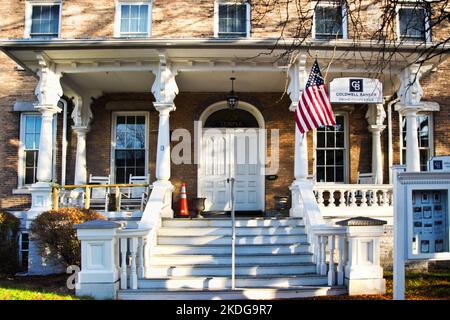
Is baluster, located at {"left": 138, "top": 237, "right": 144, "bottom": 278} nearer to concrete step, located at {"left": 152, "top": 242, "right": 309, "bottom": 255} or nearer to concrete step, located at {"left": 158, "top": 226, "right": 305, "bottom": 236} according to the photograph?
concrete step, located at {"left": 152, "top": 242, "right": 309, "bottom": 255}

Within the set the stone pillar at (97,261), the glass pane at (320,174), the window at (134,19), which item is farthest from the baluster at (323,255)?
the window at (134,19)

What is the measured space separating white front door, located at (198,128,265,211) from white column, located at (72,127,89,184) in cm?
330

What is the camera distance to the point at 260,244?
988 centimetres

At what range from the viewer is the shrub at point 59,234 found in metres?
9.62

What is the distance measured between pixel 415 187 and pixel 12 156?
11.8m

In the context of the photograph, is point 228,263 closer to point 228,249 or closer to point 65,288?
point 228,249

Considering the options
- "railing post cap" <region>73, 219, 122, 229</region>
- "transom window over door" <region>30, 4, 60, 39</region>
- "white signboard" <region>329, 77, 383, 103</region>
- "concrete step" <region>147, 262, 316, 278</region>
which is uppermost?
"transom window over door" <region>30, 4, 60, 39</region>

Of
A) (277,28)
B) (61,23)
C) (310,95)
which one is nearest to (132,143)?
(61,23)

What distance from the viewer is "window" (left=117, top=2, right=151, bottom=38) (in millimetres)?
14656

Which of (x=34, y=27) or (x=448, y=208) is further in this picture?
(x=34, y=27)

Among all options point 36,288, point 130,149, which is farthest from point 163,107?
point 36,288

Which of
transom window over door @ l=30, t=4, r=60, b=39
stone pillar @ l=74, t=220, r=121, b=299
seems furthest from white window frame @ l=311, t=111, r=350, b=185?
transom window over door @ l=30, t=4, r=60, b=39

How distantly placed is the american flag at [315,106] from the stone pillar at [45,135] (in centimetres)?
577

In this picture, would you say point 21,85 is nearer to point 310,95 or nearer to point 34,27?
point 34,27
